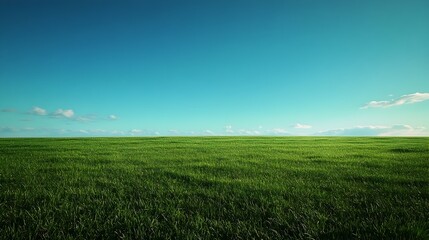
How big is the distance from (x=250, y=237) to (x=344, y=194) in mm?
2930

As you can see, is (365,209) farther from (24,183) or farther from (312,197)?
(24,183)

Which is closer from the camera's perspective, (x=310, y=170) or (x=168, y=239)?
(x=168, y=239)

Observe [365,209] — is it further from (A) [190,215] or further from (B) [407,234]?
(A) [190,215]

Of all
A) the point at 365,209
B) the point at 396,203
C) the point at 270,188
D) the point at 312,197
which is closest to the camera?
the point at 365,209

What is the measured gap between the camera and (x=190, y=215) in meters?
4.09

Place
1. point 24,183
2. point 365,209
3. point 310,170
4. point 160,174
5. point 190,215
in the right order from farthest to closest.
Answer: point 310,170 → point 160,174 → point 24,183 → point 365,209 → point 190,215

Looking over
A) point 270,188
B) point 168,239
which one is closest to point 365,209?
point 270,188

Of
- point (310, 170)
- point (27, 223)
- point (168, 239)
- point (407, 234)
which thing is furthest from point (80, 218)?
point (310, 170)

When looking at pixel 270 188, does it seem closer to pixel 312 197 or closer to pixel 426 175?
pixel 312 197

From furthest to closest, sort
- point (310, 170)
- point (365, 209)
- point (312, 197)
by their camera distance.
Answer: point (310, 170) → point (312, 197) → point (365, 209)

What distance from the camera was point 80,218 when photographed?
3912 millimetres

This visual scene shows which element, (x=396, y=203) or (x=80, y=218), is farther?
(x=396, y=203)

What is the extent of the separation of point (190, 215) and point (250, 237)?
3.48 feet

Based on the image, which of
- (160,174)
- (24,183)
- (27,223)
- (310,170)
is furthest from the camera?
(310,170)
